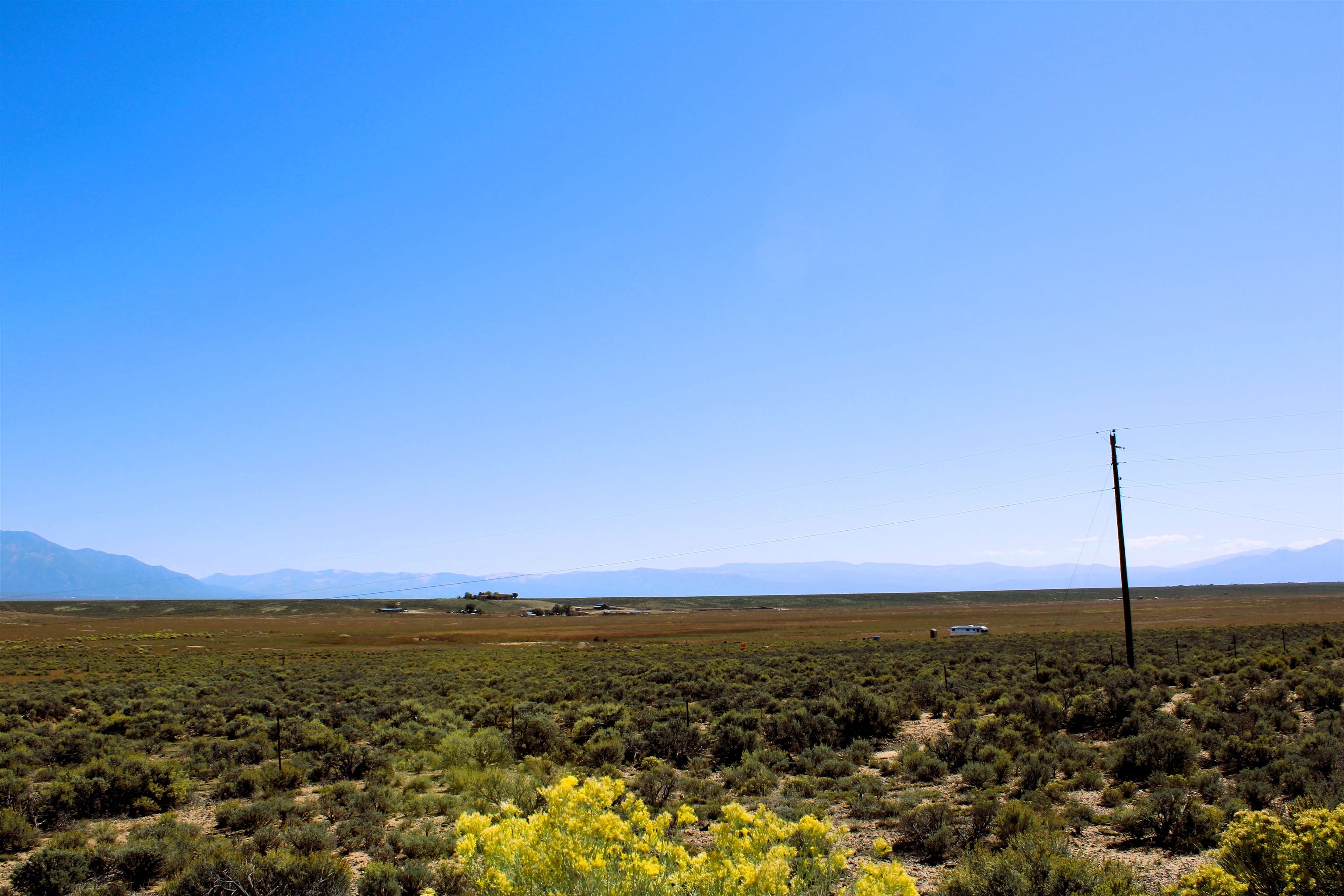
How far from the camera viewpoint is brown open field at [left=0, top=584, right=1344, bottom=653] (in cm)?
6681

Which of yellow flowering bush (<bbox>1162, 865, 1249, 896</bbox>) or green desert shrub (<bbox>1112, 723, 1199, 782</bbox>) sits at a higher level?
yellow flowering bush (<bbox>1162, 865, 1249, 896</bbox>)

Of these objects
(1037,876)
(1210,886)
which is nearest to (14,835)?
(1037,876)

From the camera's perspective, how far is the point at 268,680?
1287 inches

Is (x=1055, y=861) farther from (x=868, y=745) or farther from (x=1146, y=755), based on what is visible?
(x=868, y=745)

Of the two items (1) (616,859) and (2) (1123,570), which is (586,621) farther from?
(1) (616,859)

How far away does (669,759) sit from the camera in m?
16.8

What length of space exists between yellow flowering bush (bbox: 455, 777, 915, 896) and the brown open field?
54.1m

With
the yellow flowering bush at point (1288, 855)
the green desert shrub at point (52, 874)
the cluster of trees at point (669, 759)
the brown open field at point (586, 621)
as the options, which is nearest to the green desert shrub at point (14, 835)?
the cluster of trees at point (669, 759)

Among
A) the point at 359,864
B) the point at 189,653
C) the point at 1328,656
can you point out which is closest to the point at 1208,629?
the point at 1328,656

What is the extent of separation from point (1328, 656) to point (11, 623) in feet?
452

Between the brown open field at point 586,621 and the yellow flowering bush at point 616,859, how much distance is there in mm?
54091

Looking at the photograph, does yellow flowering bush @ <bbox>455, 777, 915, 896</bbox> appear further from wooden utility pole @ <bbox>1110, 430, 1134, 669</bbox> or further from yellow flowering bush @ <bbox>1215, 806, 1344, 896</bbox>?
wooden utility pole @ <bbox>1110, 430, 1134, 669</bbox>

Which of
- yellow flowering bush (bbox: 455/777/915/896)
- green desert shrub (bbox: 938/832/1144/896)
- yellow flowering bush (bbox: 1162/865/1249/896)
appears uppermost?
yellow flowering bush (bbox: 455/777/915/896)

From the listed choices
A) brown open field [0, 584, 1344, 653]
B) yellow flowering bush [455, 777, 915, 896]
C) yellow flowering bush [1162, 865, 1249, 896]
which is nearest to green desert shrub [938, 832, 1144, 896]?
yellow flowering bush [1162, 865, 1249, 896]
